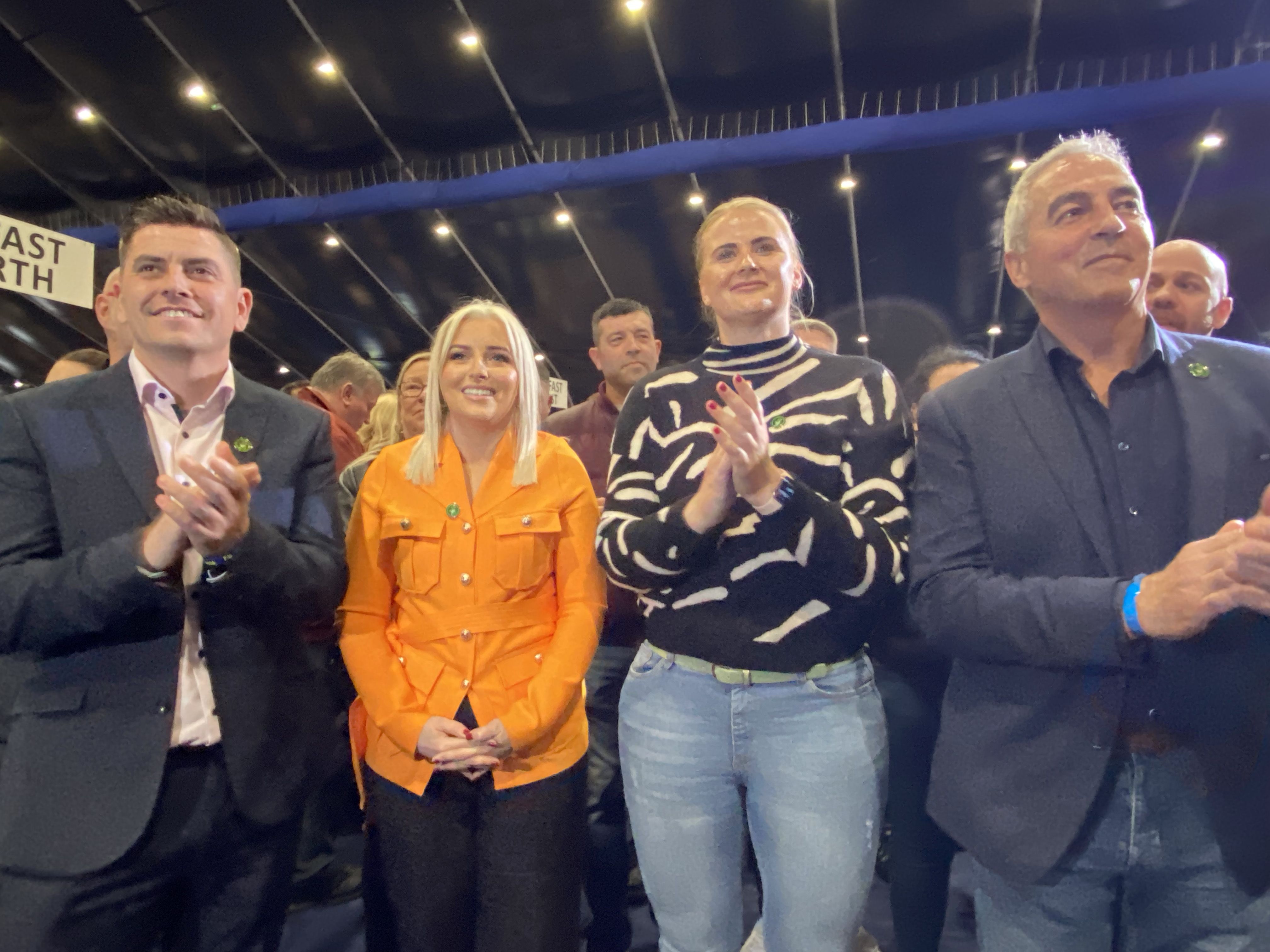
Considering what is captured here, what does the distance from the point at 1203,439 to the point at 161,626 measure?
181 centimetres

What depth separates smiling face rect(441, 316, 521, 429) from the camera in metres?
1.83

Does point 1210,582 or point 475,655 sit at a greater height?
point 1210,582

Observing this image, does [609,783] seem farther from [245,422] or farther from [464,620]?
[245,422]

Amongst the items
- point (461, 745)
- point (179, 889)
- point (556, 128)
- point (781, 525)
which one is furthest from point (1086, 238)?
point (556, 128)

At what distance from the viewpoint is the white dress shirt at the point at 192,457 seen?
1.43 m

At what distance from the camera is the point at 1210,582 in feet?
3.33

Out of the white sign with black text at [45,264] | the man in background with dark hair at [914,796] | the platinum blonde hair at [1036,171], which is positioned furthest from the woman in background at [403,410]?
the platinum blonde hair at [1036,171]

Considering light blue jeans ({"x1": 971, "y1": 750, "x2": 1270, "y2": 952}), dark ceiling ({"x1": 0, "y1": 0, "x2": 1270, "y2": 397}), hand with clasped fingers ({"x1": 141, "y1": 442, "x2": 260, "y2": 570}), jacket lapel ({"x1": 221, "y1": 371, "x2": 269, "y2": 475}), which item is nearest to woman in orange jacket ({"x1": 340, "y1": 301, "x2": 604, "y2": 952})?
jacket lapel ({"x1": 221, "y1": 371, "x2": 269, "y2": 475})

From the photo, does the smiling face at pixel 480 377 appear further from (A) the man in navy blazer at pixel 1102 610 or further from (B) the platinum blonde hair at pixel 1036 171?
(B) the platinum blonde hair at pixel 1036 171

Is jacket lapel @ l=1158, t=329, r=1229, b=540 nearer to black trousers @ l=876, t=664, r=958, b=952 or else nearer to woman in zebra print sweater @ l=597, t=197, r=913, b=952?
woman in zebra print sweater @ l=597, t=197, r=913, b=952

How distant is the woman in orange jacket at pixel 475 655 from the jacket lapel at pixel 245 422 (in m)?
0.30

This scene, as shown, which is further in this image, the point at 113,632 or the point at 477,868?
the point at 477,868

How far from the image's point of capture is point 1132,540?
1.22 meters

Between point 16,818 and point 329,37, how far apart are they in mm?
6109
